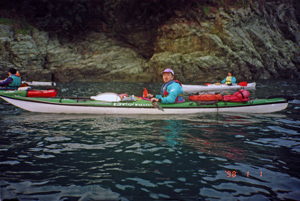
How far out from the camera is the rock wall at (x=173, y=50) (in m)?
30.9

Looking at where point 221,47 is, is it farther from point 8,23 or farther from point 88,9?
point 8,23

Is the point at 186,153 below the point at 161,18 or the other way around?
below

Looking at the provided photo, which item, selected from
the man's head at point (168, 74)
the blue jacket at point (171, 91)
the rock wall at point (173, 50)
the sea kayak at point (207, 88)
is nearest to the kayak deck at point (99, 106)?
the blue jacket at point (171, 91)

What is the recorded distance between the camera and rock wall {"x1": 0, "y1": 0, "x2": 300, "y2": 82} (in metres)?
30.9

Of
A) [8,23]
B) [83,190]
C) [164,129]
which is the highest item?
[8,23]

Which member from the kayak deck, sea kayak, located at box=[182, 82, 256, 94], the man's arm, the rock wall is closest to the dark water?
the kayak deck

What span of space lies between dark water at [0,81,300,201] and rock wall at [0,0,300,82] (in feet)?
79.1

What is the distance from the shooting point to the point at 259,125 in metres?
8.07

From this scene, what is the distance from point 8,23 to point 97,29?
39.8 feet

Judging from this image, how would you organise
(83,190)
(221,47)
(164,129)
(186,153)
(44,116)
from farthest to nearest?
(221,47) < (44,116) < (164,129) < (186,153) < (83,190)

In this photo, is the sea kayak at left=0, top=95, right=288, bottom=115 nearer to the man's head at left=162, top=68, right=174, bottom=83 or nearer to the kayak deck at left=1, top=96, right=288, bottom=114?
the kayak deck at left=1, top=96, right=288, bottom=114

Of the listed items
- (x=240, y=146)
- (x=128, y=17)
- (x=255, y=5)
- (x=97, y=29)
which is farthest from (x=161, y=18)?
(x=240, y=146)

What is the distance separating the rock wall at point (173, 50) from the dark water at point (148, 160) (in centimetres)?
2410

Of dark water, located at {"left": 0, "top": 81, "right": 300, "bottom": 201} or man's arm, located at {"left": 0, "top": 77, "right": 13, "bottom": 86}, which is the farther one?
man's arm, located at {"left": 0, "top": 77, "right": 13, "bottom": 86}
